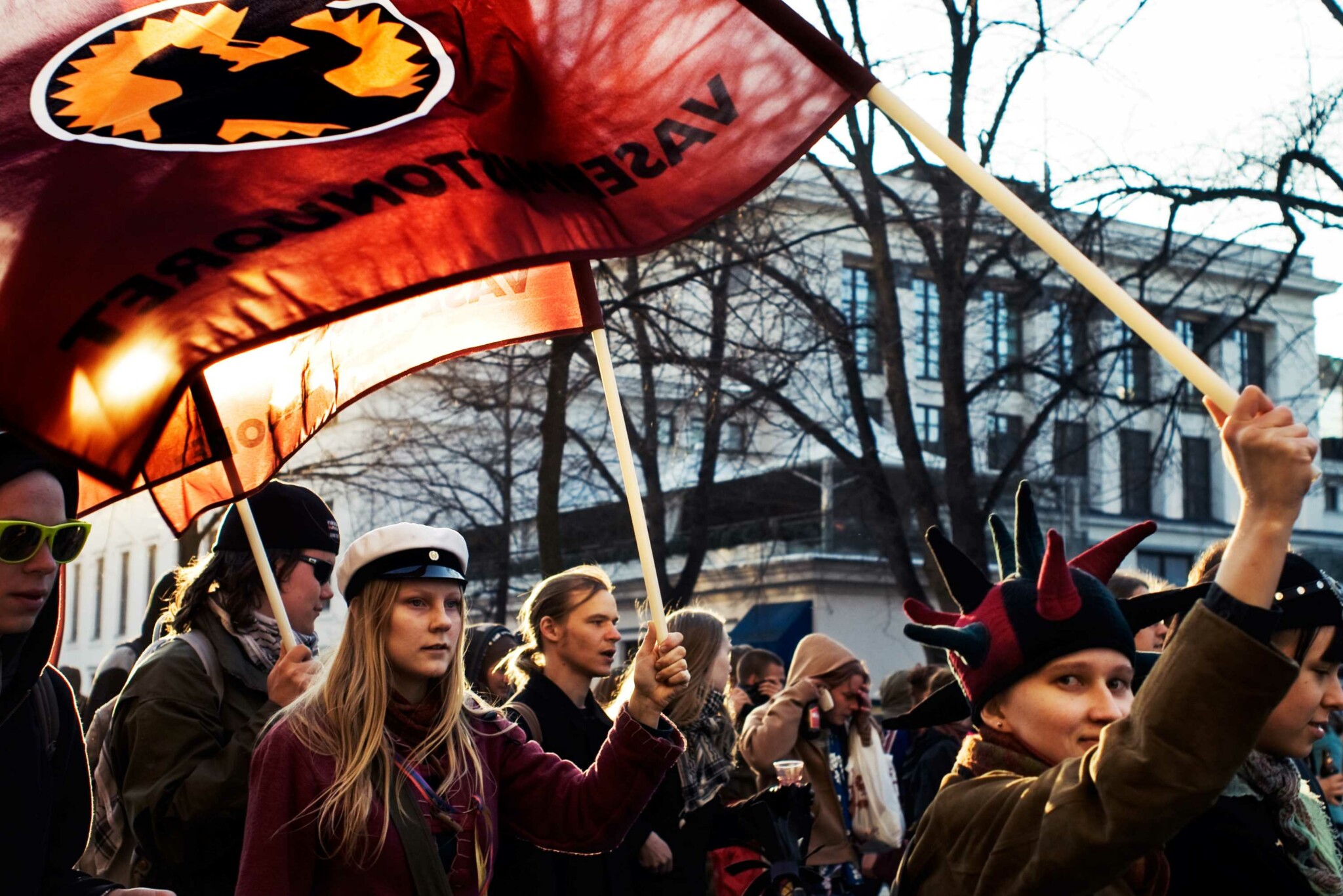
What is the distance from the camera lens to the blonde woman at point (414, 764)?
3797 millimetres

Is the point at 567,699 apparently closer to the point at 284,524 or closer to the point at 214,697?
the point at 284,524

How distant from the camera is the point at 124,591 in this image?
52.0 m

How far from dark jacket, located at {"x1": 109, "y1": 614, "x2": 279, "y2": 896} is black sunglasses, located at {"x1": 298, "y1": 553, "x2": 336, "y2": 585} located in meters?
0.54

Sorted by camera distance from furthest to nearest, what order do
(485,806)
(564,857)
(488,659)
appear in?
(488,659) → (564,857) → (485,806)

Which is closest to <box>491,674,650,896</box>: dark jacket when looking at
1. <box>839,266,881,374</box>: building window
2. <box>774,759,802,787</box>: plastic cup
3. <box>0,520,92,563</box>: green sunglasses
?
<box>774,759,802,787</box>: plastic cup

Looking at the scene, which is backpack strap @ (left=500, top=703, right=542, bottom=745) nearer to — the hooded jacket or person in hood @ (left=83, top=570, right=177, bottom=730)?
person in hood @ (left=83, top=570, right=177, bottom=730)

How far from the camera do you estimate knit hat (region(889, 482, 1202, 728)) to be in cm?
312

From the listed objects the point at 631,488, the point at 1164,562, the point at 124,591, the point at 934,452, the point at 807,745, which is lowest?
the point at 124,591

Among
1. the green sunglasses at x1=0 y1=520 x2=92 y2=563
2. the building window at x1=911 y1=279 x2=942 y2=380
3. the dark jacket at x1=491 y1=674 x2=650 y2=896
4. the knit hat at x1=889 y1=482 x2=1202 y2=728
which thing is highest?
the building window at x1=911 y1=279 x2=942 y2=380

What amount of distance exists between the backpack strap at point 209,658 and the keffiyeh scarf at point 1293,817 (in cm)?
281

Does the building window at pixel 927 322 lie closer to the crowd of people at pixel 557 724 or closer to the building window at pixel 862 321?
the building window at pixel 862 321

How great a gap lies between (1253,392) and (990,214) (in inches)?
470

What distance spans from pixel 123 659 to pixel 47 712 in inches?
114

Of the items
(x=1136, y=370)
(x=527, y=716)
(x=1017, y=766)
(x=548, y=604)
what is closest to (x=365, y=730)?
(x=1017, y=766)
